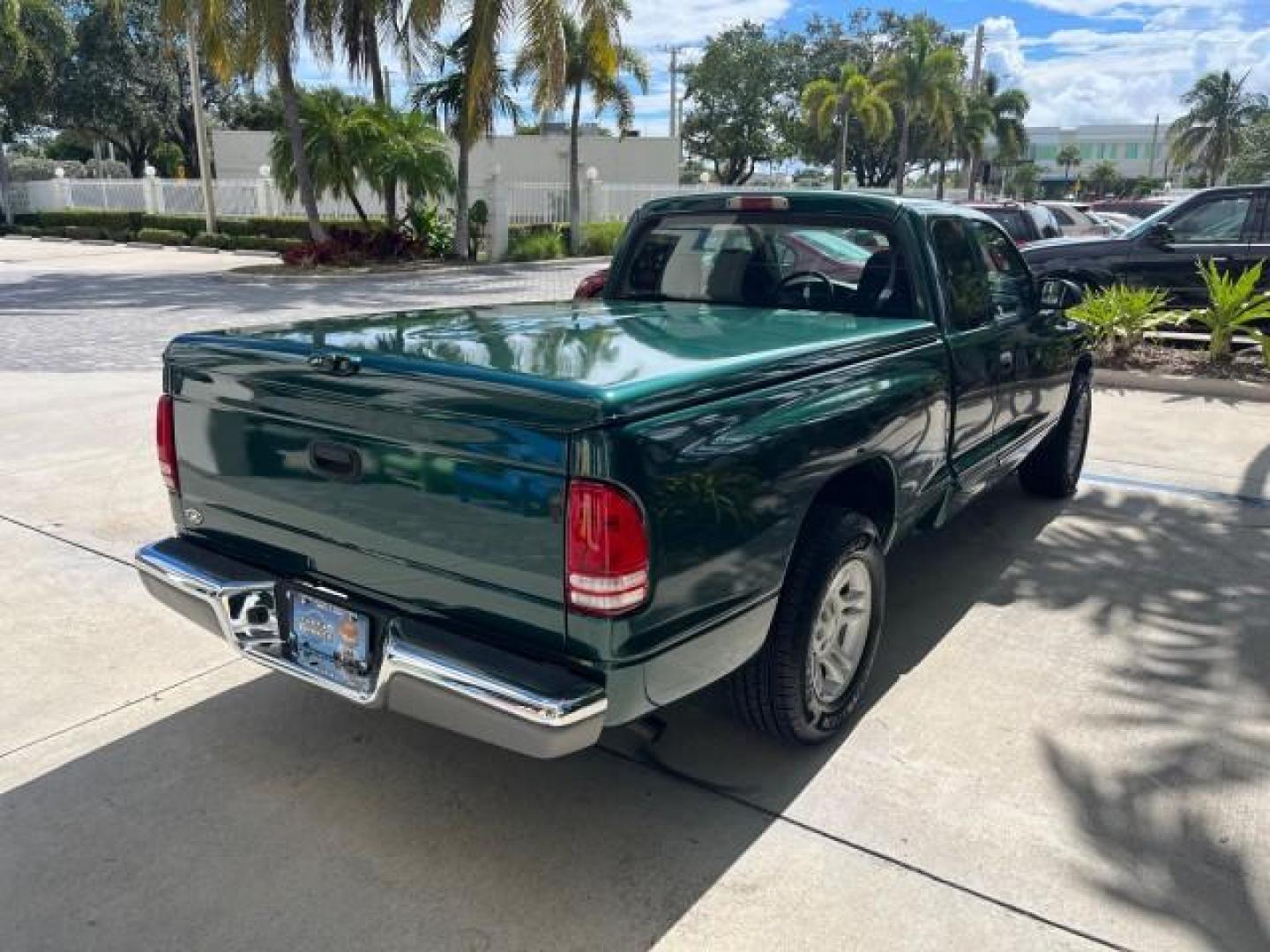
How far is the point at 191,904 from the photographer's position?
2.63 meters

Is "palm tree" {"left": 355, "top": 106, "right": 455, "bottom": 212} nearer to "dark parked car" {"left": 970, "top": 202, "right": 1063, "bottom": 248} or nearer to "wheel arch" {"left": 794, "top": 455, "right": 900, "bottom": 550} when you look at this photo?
"dark parked car" {"left": 970, "top": 202, "right": 1063, "bottom": 248}

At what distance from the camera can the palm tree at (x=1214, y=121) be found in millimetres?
64500

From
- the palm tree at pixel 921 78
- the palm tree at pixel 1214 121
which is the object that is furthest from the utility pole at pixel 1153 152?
the palm tree at pixel 921 78

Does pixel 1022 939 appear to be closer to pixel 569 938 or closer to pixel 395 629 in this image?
pixel 569 938

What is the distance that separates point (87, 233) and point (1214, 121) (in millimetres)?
65732

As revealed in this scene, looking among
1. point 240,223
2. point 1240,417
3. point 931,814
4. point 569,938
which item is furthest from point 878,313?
point 240,223

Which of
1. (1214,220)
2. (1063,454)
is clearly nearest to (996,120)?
(1214,220)

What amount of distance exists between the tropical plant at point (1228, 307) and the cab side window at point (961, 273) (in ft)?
19.6

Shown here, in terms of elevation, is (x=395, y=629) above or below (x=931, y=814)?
above

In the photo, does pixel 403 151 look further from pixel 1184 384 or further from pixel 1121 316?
pixel 1184 384

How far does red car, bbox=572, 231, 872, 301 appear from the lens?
4312 millimetres

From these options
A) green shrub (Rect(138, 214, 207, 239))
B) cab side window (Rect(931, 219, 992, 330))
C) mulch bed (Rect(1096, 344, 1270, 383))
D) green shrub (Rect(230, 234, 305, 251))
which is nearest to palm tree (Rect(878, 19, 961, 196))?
green shrub (Rect(230, 234, 305, 251))

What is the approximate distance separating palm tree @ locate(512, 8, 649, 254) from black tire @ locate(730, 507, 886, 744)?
772 inches

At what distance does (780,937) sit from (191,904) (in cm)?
150
